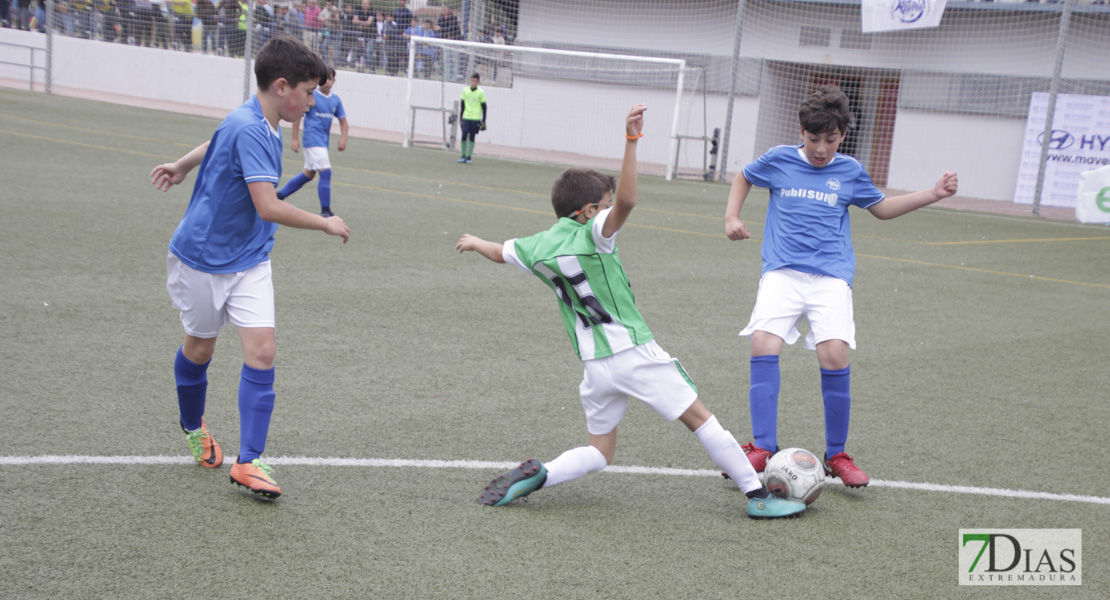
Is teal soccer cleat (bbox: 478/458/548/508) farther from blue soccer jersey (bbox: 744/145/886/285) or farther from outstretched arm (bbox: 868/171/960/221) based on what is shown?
outstretched arm (bbox: 868/171/960/221)

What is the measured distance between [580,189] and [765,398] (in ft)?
4.34

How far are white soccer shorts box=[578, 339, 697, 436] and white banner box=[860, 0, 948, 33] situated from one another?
19896 millimetres

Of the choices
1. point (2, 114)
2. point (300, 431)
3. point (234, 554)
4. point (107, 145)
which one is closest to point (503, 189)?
point (107, 145)

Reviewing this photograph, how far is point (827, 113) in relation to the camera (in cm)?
429

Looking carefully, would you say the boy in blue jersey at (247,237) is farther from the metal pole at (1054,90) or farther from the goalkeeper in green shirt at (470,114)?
the metal pole at (1054,90)

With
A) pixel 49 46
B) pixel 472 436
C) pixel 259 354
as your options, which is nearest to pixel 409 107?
pixel 49 46

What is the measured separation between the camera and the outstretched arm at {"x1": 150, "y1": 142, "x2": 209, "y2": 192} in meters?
3.96

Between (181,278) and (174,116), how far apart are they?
2322 centimetres

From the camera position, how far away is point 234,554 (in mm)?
3195

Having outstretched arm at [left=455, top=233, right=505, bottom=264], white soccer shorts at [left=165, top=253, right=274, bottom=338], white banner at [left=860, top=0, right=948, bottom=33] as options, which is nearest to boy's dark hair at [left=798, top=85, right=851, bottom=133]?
outstretched arm at [left=455, top=233, right=505, bottom=264]

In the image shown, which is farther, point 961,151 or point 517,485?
point 961,151

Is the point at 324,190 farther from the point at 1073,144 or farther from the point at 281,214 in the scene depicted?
the point at 1073,144

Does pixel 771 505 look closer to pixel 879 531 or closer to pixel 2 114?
pixel 879 531

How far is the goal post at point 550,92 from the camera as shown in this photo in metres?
26.4
